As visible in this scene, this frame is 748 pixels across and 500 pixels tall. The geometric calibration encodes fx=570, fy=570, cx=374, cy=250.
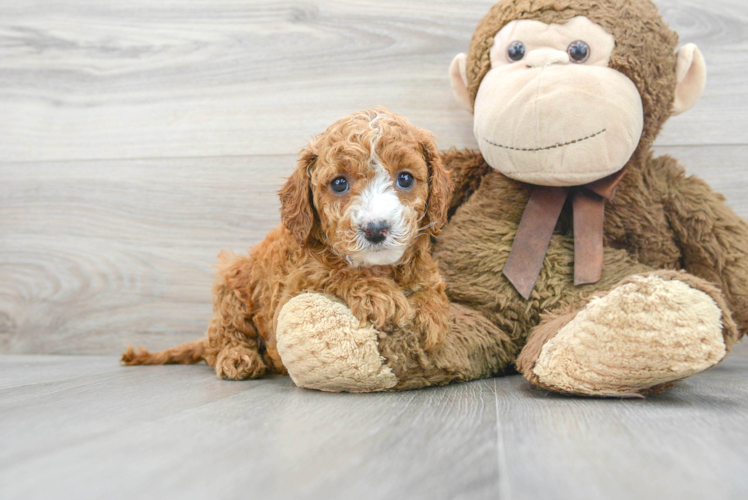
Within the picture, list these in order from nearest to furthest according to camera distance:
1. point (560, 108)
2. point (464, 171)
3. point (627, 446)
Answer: point (627, 446)
point (560, 108)
point (464, 171)

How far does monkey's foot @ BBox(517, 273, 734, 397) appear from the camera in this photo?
793mm

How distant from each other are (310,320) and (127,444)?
33 centimetres

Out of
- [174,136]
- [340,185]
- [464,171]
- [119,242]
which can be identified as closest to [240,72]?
[174,136]

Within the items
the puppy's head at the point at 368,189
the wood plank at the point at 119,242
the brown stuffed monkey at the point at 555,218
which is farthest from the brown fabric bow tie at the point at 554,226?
the wood plank at the point at 119,242

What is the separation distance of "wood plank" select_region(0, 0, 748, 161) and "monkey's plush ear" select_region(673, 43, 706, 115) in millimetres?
250

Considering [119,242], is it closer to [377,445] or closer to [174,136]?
[174,136]

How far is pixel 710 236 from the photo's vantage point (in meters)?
1.18

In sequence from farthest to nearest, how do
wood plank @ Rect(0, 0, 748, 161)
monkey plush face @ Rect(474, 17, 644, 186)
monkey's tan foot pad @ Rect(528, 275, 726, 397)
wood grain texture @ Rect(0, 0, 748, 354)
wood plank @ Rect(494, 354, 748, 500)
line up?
wood grain texture @ Rect(0, 0, 748, 354) → wood plank @ Rect(0, 0, 748, 161) → monkey plush face @ Rect(474, 17, 644, 186) → monkey's tan foot pad @ Rect(528, 275, 726, 397) → wood plank @ Rect(494, 354, 748, 500)

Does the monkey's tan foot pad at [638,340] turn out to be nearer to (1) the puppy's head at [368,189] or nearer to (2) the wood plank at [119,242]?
(1) the puppy's head at [368,189]

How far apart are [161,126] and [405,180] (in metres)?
0.98

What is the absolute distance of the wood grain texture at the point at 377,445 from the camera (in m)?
0.54

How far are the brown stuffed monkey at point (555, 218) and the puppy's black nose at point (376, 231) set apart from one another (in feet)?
0.45

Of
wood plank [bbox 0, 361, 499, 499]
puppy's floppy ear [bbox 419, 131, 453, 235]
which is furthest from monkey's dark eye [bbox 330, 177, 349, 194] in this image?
wood plank [bbox 0, 361, 499, 499]

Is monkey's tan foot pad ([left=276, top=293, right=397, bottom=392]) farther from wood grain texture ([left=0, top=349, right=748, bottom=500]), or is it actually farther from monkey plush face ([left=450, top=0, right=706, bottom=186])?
monkey plush face ([left=450, top=0, right=706, bottom=186])
